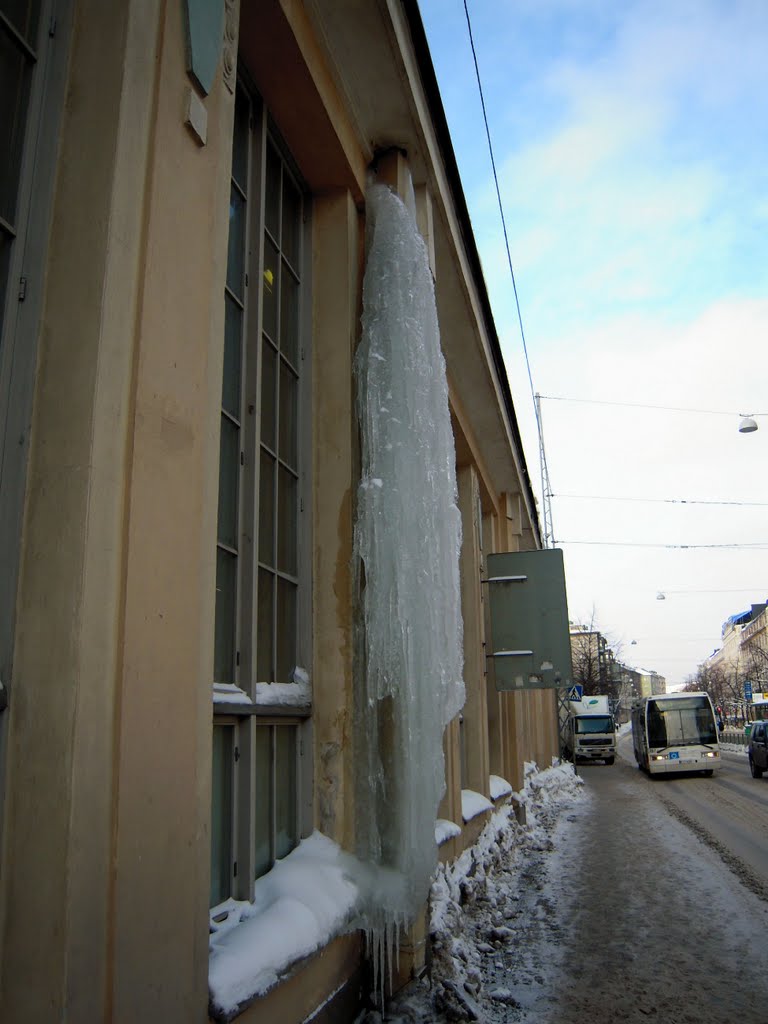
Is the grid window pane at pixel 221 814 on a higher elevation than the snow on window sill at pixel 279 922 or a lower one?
higher

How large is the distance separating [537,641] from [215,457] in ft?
25.6

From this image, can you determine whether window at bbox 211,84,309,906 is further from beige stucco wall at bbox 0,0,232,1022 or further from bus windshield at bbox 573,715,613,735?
bus windshield at bbox 573,715,613,735

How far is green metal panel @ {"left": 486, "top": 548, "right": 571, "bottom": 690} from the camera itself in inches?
373

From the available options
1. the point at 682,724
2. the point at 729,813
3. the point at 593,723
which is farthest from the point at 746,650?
the point at 729,813

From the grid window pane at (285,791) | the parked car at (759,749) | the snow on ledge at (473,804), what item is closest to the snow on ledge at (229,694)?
the grid window pane at (285,791)

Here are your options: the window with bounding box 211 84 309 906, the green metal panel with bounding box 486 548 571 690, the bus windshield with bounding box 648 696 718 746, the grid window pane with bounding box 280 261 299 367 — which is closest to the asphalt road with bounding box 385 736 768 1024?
the window with bounding box 211 84 309 906

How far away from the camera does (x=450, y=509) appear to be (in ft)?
14.3

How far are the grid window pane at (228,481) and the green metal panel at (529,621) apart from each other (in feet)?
22.4

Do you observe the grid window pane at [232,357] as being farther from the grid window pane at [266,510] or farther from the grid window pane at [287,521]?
the grid window pane at [287,521]

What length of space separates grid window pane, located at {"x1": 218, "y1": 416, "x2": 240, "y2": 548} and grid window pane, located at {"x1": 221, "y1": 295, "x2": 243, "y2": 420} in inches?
2.9

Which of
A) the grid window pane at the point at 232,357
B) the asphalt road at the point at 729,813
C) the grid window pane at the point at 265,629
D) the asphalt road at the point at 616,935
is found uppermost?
the grid window pane at the point at 232,357

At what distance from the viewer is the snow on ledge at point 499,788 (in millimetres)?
8840

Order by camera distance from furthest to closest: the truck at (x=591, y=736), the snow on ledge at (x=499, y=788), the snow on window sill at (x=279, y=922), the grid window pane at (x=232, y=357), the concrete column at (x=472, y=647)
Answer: the truck at (x=591, y=736) < the snow on ledge at (x=499, y=788) < the concrete column at (x=472, y=647) < the grid window pane at (x=232, y=357) < the snow on window sill at (x=279, y=922)

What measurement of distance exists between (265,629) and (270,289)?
161 centimetres
